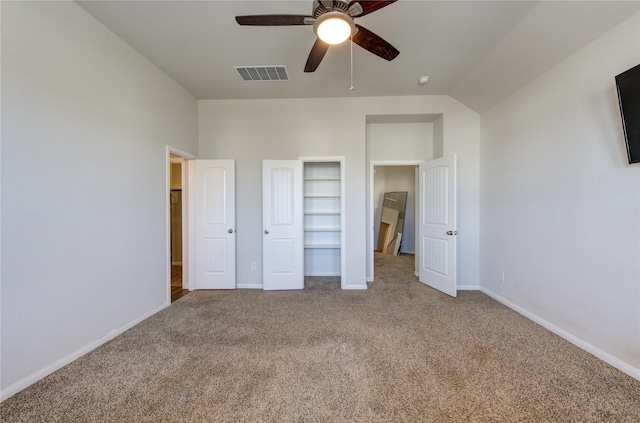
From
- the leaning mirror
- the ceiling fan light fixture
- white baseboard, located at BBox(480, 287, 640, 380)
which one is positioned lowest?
white baseboard, located at BBox(480, 287, 640, 380)

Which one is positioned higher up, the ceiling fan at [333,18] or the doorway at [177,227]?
the ceiling fan at [333,18]

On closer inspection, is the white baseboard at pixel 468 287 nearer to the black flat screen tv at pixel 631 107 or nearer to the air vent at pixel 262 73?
the black flat screen tv at pixel 631 107

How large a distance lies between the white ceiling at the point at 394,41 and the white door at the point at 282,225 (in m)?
1.20

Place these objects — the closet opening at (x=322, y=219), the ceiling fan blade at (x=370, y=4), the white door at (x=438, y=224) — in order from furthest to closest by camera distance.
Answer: the closet opening at (x=322, y=219)
the white door at (x=438, y=224)
the ceiling fan blade at (x=370, y=4)

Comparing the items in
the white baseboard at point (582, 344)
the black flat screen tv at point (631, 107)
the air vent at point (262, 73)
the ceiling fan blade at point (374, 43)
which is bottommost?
the white baseboard at point (582, 344)

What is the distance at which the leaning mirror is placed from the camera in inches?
244

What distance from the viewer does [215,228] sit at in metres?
3.66

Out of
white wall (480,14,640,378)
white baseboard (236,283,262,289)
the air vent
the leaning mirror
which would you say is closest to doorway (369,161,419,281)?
the leaning mirror

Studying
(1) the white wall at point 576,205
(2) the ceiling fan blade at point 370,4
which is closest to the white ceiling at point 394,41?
(1) the white wall at point 576,205

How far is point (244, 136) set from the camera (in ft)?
12.3

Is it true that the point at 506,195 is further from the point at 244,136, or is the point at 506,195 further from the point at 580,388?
the point at 244,136

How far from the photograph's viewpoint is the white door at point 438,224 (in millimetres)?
3312

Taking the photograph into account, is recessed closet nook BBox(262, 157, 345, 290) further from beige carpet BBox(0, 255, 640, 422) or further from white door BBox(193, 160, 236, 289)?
beige carpet BBox(0, 255, 640, 422)

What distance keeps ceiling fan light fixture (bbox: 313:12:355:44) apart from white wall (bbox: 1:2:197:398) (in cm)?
205
